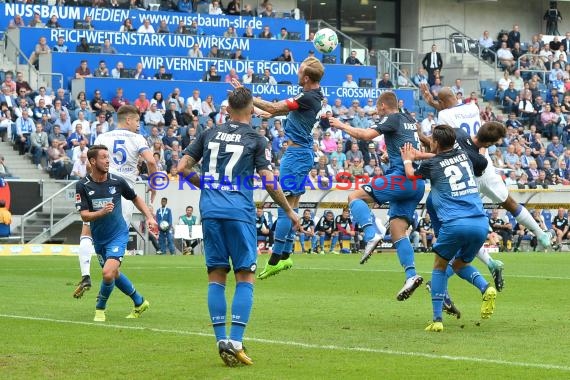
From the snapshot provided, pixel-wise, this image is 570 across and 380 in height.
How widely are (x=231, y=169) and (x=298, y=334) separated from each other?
8.48 ft

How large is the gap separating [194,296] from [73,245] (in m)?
15.1

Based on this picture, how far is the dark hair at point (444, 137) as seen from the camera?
38.9 ft

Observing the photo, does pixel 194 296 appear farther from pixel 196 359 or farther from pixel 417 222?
pixel 417 222

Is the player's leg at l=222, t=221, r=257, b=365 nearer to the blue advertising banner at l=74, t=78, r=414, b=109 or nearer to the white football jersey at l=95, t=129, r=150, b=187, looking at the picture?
the white football jersey at l=95, t=129, r=150, b=187

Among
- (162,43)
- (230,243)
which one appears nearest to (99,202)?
(230,243)

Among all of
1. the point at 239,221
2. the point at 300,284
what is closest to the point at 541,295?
the point at 300,284

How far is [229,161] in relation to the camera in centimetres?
972

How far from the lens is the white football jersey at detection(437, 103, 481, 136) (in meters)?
14.5

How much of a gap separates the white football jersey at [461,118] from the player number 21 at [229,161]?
5.16 meters

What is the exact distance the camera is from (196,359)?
9969mm

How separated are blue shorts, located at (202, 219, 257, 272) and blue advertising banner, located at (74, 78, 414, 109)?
86.8 ft

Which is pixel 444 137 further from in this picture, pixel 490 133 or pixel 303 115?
pixel 303 115

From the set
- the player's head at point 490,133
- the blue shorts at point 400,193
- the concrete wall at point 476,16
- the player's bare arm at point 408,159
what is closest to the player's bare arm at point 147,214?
the player's bare arm at point 408,159

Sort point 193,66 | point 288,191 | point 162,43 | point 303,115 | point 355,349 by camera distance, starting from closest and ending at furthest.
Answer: point 355,349 → point 303,115 → point 288,191 → point 193,66 → point 162,43
